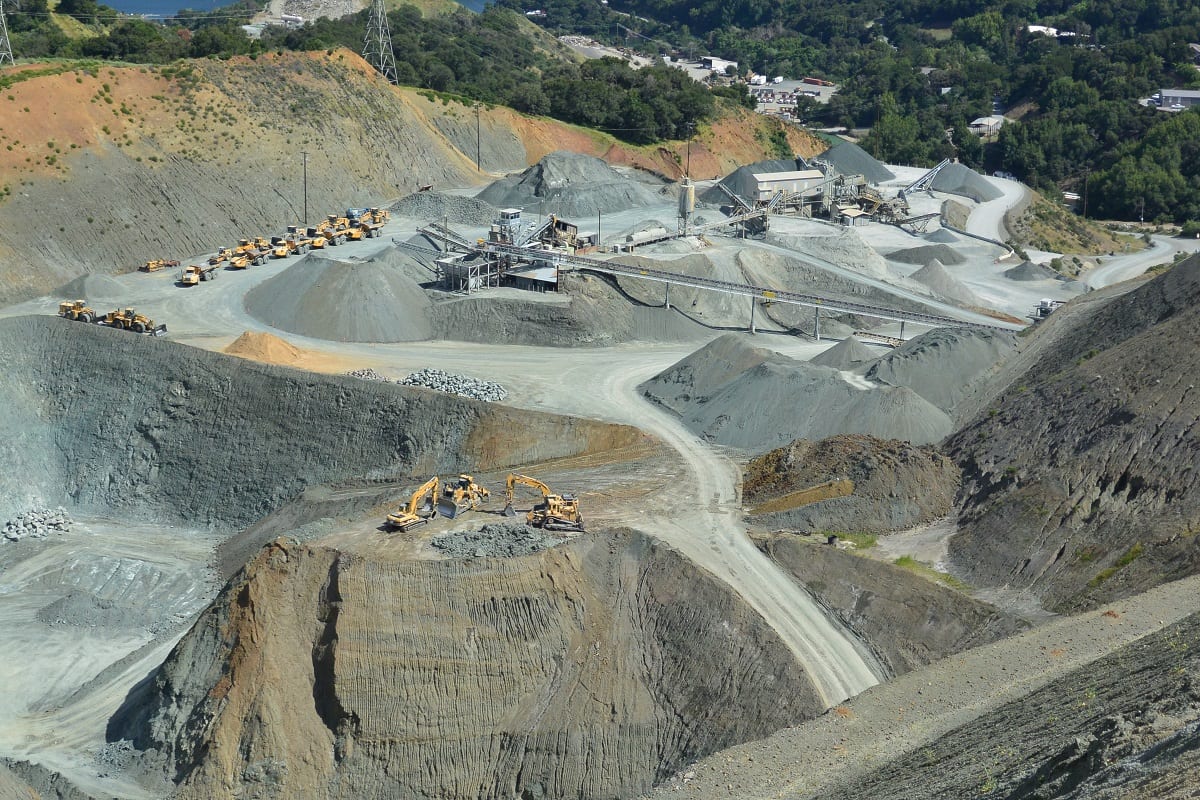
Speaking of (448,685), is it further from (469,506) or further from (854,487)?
(854,487)

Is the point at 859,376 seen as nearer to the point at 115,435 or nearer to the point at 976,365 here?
the point at 976,365

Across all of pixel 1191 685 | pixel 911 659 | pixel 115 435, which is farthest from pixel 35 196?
pixel 1191 685

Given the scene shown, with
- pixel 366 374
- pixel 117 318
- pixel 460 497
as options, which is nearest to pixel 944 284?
pixel 366 374

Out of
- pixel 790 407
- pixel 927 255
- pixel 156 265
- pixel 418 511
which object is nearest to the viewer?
pixel 418 511

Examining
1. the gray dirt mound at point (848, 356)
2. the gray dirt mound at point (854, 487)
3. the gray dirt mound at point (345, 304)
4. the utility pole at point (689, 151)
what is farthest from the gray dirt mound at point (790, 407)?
the utility pole at point (689, 151)

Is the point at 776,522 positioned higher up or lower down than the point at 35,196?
lower down

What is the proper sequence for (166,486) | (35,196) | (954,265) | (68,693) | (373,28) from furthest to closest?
1. (373,28)
2. (954,265)
3. (35,196)
4. (166,486)
5. (68,693)

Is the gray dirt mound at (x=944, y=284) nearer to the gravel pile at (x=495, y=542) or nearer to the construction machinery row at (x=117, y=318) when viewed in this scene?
the construction machinery row at (x=117, y=318)
